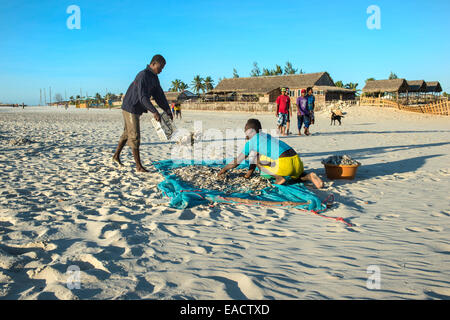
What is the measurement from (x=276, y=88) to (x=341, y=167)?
34.7 m

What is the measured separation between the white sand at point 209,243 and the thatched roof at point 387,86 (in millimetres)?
35531

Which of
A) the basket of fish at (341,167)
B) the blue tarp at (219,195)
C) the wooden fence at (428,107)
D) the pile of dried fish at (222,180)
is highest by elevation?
the wooden fence at (428,107)

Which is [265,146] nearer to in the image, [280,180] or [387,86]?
[280,180]

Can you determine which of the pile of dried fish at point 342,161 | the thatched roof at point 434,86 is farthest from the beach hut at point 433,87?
the pile of dried fish at point 342,161

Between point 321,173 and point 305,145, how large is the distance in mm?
3442

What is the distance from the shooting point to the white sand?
1940 mm

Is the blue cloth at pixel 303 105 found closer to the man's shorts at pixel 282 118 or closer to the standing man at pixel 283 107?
the standing man at pixel 283 107

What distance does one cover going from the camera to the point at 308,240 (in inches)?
108

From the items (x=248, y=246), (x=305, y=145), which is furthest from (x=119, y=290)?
(x=305, y=145)

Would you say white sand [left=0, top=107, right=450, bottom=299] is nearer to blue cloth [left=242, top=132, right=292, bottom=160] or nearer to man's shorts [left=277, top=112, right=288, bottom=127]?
blue cloth [left=242, top=132, right=292, bottom=160]

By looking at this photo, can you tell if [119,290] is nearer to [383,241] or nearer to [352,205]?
[383,241]

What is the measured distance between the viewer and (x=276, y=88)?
3794 cm

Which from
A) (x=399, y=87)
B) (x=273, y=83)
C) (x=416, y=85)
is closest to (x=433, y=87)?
(x=416, y=85)

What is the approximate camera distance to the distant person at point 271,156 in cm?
417
